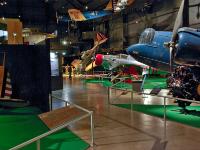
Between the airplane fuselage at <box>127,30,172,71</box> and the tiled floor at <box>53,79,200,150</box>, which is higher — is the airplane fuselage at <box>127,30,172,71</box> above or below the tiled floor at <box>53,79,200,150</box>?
above

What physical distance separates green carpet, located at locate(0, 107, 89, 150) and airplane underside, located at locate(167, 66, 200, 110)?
4567 millimetres

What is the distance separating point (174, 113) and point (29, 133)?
16.6 ft

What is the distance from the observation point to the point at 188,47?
903cm

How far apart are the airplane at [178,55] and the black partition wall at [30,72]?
4375 mm

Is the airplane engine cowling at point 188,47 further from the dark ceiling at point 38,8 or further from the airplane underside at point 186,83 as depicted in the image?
the dark ceiling at point 38,8

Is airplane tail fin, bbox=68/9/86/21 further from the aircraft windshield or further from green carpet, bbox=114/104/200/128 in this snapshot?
green carpet, bbox=114/104/200/128

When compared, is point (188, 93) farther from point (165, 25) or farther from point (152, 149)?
point (165, 25)

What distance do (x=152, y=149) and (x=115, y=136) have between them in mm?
1387

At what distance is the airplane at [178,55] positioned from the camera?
9.09m

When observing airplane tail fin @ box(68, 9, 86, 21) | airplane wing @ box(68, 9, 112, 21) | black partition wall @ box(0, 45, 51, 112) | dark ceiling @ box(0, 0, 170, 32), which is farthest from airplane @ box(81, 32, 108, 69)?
black partition wall @ box(0, 45, 51, 112)

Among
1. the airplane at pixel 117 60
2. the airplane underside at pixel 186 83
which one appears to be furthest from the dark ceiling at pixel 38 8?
the airplane underside at pixel 186 83

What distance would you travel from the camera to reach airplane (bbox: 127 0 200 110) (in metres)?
9.09

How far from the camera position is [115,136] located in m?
7.39

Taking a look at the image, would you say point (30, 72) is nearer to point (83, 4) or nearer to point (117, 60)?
point (117, 60)
